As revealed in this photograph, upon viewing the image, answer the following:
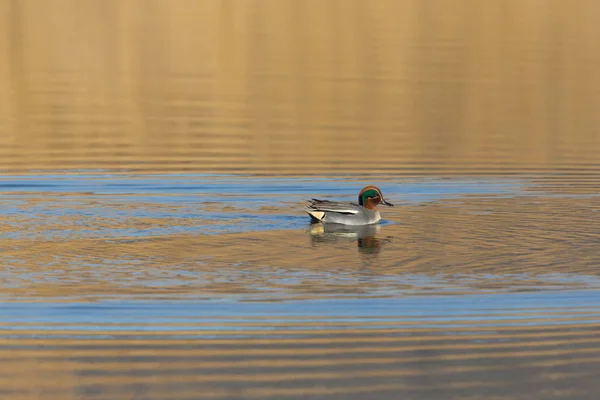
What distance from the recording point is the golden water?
10.9 metres

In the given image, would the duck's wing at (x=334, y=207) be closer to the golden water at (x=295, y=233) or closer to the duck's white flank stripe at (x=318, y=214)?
the duck's white flank stripe at (x=318, y=214)

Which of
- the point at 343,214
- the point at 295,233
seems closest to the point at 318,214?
the point at 343,214

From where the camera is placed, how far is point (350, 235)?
17.9 metres

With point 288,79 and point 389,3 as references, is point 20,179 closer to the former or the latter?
point 288,79

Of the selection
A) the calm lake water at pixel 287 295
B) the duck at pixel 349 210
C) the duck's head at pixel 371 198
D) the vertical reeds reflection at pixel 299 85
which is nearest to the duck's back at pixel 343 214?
the duck at pixel 349 210

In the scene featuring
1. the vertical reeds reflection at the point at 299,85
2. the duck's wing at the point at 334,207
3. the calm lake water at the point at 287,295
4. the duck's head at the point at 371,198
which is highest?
the vertical reeds reflection at the point at 299,85

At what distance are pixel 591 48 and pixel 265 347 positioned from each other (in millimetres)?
37510

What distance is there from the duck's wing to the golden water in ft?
1.03

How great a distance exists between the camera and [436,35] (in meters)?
51.4

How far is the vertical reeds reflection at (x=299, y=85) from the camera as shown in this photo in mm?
25094

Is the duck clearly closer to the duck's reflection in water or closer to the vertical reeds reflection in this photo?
the duck's reflection in water

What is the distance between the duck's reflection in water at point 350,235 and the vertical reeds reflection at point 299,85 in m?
4.22

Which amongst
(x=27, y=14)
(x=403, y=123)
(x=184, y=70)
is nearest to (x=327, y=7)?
(x=27, y=14)

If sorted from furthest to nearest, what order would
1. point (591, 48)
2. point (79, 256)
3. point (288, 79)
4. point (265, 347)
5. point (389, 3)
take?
point (389, 3)
point (591, 48)
point (288, 79)
point (79, 256)
point (265, 347)
